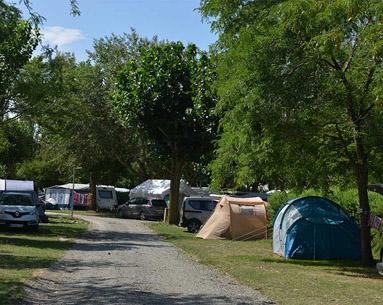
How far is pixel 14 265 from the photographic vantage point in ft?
44.4

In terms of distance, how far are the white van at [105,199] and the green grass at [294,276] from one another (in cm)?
3412

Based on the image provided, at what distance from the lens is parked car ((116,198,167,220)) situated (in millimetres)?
41469

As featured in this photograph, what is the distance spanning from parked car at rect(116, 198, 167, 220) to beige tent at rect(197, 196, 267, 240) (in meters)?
15.6

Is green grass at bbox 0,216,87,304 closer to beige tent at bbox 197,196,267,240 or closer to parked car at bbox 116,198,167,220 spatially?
beige tent at bbox 197,196,267,240

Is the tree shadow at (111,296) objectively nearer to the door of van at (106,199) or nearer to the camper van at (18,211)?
the camper van at (18,211)

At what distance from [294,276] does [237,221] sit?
39.8ft

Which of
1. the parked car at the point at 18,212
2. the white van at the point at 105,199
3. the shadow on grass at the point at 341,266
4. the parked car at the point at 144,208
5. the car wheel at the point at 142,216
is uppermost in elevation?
the white van at the point at 105,199

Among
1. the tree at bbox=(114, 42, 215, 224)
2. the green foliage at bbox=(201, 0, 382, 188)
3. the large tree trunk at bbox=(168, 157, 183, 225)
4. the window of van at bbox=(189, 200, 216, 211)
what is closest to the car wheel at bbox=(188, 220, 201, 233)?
the window of van at bbox=(189, 200, 216, 211)

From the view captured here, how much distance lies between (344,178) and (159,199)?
995 inches

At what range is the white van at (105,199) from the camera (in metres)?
54.8

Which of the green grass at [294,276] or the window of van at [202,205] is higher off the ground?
the window of van at [202,205]

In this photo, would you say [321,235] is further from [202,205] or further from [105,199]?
[105,199]

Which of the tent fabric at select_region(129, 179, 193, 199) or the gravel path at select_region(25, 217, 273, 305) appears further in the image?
the tent fabric at select_region(129, 179, 193, 199)

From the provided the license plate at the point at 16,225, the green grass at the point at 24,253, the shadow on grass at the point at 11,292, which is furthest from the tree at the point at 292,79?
the license plate at the point at 16,225
